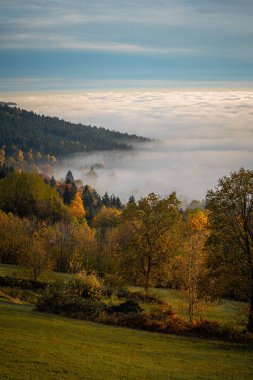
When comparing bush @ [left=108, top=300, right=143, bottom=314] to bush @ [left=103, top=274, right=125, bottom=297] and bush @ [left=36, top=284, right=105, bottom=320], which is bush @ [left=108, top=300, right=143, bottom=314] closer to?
bush @ [left=36, top=284, right=105, bottom=320]

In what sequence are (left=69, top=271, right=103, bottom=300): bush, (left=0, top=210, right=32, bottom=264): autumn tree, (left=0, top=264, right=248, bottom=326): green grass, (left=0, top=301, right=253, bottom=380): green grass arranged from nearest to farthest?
1. (left=0, top=301, right=253, bottom=380): green grass
2. (left=0, top=264, right=248, bottom=326): green grass
3. (left=69, top=271, right=103, bottom=300): bush
4. (left=0, top=210, right=32, bottom=264): autumn tree

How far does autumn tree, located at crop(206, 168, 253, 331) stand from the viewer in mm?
37250

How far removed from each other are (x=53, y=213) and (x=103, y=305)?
99497 millimetres

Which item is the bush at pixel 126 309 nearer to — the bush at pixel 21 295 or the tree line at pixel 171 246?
the tree line at pixel 171 246

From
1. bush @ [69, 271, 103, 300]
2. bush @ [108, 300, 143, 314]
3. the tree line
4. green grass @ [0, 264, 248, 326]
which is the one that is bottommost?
green grass @ [0, 264, 248, 326]

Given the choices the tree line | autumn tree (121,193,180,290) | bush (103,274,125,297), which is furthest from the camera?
bush (103,274,125,297)

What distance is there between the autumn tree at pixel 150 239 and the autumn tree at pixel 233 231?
67.4 ft

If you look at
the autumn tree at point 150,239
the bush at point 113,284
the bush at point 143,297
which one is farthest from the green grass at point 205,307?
the autumn tree at point 150,239

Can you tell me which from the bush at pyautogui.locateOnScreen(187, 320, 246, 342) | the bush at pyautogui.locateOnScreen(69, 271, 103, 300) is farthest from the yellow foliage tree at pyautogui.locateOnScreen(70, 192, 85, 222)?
the bush at pyautogui.locateOnScreen(187, 320, 246, 342)

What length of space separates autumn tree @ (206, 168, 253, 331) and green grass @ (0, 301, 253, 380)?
17.8 ft

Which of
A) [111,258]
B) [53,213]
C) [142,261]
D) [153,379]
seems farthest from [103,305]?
[53,213]

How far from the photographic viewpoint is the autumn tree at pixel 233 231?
37.2 m

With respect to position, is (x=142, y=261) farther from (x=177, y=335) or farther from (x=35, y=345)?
(x=35, y=345)

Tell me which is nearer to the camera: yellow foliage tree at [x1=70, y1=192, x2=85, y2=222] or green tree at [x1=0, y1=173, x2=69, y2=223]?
green tree at [x1=0, y1=173, x2=69, y2=223]
